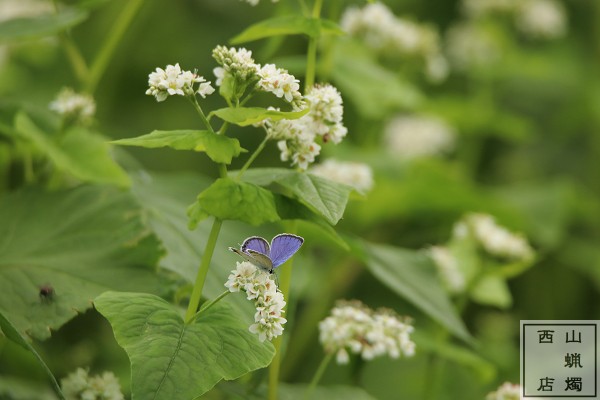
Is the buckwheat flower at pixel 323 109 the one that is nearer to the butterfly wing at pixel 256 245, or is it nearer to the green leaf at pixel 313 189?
the green leaf at pixel 313 189

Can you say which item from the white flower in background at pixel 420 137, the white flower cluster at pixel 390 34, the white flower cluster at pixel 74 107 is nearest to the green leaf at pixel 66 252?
the white flower cluster at pixel 74 107

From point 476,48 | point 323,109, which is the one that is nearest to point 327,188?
point 323,109

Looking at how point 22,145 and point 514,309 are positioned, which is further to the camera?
point 514,309

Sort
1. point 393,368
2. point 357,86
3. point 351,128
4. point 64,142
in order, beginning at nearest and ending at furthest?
point 64,142 → point 357,86 → point 393,368 → point 351,128

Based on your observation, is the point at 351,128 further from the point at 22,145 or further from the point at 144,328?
the point at 144,328

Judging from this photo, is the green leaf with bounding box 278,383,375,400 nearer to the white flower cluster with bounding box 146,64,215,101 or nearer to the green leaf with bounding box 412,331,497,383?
the green leaf with bounding box 412,331,497,383

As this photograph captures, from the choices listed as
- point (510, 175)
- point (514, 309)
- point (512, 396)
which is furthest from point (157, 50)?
point (512, 396)
